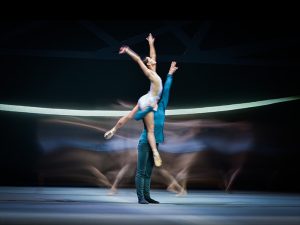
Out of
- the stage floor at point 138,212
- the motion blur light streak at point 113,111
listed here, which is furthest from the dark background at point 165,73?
the stage floor at point 138,212

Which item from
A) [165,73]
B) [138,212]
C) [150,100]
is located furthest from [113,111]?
[138,212]

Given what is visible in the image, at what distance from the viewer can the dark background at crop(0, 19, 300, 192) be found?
9.02 metres

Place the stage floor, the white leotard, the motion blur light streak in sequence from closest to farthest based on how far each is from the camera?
the stage floor, the white leotard, the motion blur light streak

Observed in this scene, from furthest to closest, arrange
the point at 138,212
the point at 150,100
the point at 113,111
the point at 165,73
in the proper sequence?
the point at 113,111 → the point at 165,73 → the point at 150,100 → the point at 138,212

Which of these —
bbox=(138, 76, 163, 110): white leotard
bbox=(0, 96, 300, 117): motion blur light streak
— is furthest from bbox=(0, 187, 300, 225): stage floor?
bbox=(0, 96, 300, 117): motion blur light streak

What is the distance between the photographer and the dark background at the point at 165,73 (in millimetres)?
9016

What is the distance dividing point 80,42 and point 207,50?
204 centimetres

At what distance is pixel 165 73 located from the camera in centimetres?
920

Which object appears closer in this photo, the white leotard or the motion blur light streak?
the white leotard

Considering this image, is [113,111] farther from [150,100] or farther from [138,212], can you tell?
[138,212]

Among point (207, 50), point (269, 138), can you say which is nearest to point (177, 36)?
point (207, 50)

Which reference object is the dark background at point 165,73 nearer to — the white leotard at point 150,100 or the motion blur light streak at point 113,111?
the motion blur light streak at point 113,111

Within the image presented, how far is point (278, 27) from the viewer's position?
9.16 m

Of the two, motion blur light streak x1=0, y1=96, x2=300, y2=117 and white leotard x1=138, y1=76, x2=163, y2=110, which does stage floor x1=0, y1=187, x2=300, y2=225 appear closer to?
white leotard x1=138, y1=76, x2=163, y2=110
